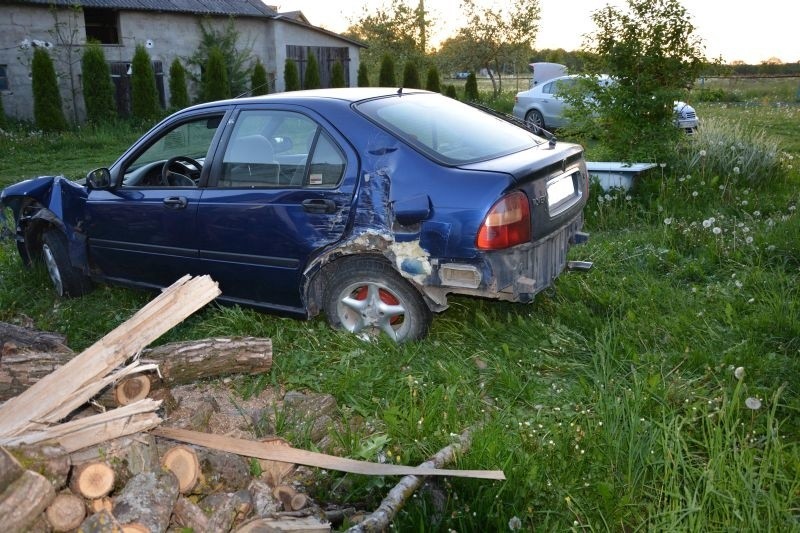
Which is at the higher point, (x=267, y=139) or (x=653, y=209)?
(x=267, y=139)

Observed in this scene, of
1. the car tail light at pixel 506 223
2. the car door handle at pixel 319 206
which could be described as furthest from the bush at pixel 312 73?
the car tail light at pixel 506 223

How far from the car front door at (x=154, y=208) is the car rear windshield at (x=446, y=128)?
1210 mm

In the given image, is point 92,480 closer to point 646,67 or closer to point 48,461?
point 48,461

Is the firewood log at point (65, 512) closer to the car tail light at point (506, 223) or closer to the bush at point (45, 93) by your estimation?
the car tail light at point (506, 223)

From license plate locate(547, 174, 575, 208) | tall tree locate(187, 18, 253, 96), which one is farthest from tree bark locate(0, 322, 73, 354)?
tall tree locate(187, 18, 253, 96)

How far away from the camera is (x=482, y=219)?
151 inches

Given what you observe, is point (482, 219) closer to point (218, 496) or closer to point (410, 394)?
point (410, 394)

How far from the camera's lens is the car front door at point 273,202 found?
431 centimetres

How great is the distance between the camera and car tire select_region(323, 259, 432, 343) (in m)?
4.29

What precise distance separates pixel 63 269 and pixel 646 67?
6.66 metres

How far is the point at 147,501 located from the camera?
258cm

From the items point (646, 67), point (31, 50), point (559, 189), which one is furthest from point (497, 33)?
point (559, 189)

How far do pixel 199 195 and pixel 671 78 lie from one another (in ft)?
20.2

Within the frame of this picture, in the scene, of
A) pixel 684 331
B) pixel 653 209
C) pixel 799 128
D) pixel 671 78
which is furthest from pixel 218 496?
pixel 799 128
